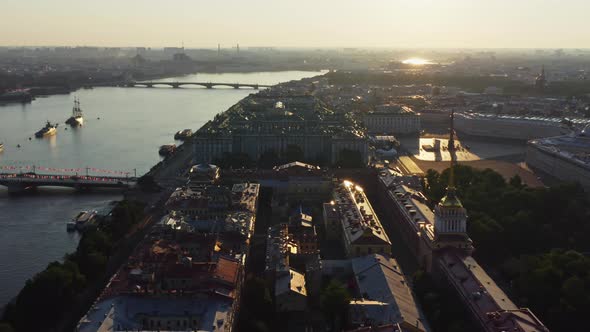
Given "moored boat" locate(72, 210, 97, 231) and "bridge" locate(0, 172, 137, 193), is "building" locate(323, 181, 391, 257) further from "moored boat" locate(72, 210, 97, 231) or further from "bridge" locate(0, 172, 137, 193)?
"bridge" locate(0, 172, 137, 193)

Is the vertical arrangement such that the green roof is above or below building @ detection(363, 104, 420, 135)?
above

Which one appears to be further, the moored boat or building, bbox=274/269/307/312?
the moored boat

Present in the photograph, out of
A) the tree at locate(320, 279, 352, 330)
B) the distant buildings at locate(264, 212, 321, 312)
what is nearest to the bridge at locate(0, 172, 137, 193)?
the distant buildings at locate(264, 212, 321, 312)

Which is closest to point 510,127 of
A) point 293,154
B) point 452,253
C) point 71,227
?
point 293,154

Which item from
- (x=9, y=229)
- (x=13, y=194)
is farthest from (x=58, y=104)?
(x=9, y=229)

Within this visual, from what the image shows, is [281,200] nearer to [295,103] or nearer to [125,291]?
[125,291]

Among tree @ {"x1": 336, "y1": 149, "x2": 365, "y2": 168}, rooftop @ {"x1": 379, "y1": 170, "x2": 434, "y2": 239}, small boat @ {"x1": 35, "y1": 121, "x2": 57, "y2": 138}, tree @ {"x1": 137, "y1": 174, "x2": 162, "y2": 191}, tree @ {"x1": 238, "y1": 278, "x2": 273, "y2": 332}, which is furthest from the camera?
small boat @ {"x1": 35, "y1": 121, "x2": 57, "y2": 138}
